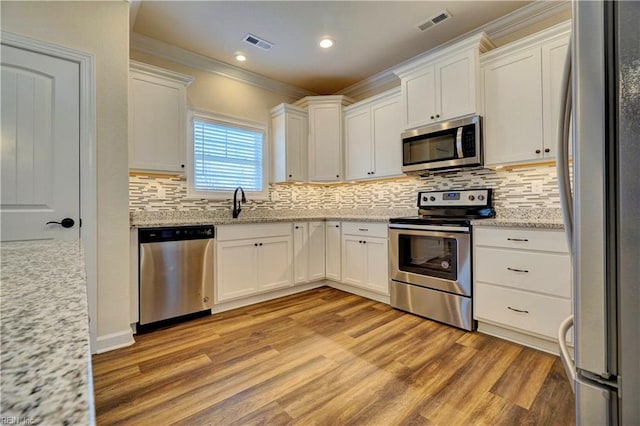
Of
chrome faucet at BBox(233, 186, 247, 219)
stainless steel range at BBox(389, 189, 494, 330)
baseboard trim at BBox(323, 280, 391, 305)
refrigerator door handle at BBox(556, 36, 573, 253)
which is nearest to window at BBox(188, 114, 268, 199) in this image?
chrome faucet at BBox(233, 186, 247, 219)

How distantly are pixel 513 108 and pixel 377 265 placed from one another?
1.81 meters

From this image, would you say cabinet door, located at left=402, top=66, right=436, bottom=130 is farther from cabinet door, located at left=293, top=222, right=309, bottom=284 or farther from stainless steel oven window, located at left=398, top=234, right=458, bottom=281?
cabinet door, located at left=293, top=222, right=309, bottom=284

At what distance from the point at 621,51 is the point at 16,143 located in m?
2.81

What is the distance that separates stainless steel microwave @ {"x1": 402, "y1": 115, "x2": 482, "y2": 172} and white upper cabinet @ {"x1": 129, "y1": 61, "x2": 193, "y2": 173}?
2.20m

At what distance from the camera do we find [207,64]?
332 centimetres

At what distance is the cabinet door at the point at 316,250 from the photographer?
139 inches

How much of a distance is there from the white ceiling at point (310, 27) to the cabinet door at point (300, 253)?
1884 mm

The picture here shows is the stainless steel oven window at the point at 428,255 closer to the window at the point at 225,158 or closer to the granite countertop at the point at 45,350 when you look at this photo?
the window at the point at 225,158

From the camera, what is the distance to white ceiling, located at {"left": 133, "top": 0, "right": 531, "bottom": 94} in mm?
2480

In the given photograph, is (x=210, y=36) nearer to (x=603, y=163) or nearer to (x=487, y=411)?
(x=603, y=163)

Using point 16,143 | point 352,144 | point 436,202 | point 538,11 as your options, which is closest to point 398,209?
point 436,202

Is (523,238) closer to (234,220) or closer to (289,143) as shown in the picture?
(234,220)

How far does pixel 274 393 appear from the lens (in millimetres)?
1607

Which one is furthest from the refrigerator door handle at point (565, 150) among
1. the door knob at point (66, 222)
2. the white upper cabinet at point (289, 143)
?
the white upper cabinet at point (289, 143)
